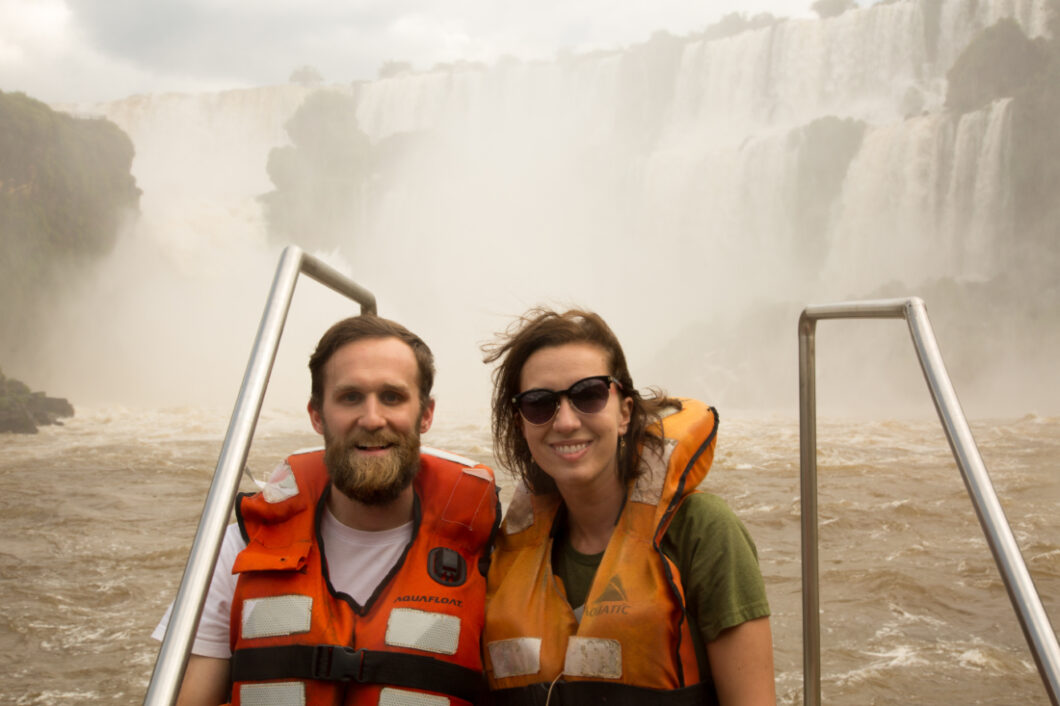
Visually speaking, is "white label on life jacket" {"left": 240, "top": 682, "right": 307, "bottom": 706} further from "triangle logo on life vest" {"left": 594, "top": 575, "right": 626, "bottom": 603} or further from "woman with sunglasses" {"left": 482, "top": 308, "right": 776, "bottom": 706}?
"triangle logo on life vest" {"left": 594, "top": 575, "right": 626, "bottom": 603}

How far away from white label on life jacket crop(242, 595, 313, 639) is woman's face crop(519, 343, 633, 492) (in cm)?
59

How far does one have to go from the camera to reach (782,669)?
6.76 meters

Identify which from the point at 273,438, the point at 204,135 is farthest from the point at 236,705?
the point at 204,135

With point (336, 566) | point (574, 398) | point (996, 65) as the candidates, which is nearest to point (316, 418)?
point (336, 566)

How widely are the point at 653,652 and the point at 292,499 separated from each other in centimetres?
89

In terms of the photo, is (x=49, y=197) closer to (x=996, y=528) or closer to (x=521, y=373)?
(x=521, y=373)

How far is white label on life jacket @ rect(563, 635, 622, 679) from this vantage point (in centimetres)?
166

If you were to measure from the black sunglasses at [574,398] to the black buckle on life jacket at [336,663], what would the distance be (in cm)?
61

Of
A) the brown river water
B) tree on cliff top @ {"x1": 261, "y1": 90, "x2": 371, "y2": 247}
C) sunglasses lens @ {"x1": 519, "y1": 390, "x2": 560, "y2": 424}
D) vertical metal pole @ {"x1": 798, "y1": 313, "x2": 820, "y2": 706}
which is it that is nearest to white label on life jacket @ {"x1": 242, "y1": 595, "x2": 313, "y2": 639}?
sunglasses lens @ {"x1": 519, "y1": 390, "x2": 560, "y2": 424}

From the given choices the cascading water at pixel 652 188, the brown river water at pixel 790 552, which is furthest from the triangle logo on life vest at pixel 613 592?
the cascading water at pixel 652 188

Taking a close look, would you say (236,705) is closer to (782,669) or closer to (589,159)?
(782,669)

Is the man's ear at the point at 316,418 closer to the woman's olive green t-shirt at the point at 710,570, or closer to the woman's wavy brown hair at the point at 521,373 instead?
the woman's wavy brown hair at the point at 521,373

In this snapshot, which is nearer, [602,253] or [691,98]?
[691,98]

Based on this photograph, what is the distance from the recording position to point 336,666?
181cm
